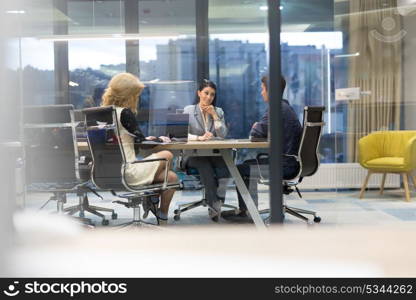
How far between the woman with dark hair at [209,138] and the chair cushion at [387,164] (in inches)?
63.3

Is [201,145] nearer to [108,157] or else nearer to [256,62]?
[108,157]

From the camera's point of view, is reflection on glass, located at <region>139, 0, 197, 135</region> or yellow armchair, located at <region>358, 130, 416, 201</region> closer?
yellow armchair, located at <region>358, 130, 416, 201</region>

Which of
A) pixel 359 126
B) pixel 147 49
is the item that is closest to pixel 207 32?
pixel 147 49

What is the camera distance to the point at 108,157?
315 centimetres

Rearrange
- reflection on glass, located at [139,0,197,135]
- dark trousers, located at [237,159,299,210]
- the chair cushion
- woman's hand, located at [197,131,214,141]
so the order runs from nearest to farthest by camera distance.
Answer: dark trousers, located at [237,159,299,210] < woman's hand, located at [197,131,214,141] < the chair cushion < reflection on glass, located at [139,0,197,135]

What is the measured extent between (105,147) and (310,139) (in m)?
1.65

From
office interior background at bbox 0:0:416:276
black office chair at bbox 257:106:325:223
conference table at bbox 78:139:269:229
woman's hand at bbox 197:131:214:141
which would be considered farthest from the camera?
office interior background at bbox 0:0:416:276

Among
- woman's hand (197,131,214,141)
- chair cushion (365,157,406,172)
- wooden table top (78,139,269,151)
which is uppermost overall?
woman's hand (197,131,214,141)

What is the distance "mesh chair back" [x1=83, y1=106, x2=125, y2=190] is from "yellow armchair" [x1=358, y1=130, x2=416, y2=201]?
256 centimetres

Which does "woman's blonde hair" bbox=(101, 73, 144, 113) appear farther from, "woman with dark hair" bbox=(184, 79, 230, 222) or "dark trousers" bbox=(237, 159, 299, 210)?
"dark trousers" bbox=(237, 159, 299, 210)

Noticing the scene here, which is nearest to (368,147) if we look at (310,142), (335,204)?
(335,204)

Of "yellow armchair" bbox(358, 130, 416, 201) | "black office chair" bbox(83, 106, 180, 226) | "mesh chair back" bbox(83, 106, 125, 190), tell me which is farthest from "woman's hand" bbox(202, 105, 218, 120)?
"yellow armchair" bbox(358, 130, 416, 201)

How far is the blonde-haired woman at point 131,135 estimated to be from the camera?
3.12 m

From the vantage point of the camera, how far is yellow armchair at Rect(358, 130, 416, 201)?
4.37m
